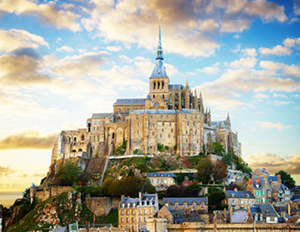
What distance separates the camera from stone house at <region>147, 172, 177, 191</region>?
83.8 meters

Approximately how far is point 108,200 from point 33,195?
17.2 metres

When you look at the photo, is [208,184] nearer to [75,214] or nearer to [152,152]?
[152,152]

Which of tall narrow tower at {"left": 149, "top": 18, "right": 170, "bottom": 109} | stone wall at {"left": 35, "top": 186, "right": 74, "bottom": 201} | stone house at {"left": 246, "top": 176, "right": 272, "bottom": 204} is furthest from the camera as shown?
tall narrow tower at {"left": 149, "top": 18, "right": 170, "bottom": 109}

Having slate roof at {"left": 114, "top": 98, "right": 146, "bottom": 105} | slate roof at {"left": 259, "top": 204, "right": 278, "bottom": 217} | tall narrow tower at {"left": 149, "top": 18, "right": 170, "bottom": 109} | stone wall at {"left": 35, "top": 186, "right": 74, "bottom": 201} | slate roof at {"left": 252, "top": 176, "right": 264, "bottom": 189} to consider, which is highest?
tall narrow tower at {"left": 149, "top": 18, "right": 170, "bottom": 109}

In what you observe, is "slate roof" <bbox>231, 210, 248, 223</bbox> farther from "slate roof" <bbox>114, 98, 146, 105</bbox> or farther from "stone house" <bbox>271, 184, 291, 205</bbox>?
"slate roof" <bbox>114, 98, 146, 105</bbox>

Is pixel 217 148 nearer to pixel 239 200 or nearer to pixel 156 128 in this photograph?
pixel 156 128

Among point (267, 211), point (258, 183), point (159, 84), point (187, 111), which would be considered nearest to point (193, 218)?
point (267, 211)

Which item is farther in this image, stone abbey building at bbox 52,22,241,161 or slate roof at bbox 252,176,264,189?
stone abbey building at bbox 52,22,241,161

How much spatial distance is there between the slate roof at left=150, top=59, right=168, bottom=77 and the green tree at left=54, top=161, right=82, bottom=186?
3376cm

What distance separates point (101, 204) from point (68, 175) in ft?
59.8

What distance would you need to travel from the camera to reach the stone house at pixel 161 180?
83.8 metres

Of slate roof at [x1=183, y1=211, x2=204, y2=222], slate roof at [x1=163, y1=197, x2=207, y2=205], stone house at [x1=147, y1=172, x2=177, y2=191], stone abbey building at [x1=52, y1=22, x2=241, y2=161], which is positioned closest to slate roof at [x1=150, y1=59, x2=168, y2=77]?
stone abbey building at [x1=52, y1=22, x2=241, y2=161]

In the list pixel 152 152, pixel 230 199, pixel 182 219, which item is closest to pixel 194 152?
pixel 152 152

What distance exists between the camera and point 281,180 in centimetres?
8906
